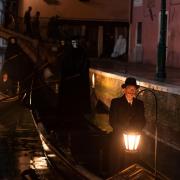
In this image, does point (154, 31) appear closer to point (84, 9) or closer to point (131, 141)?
point (84, 9)

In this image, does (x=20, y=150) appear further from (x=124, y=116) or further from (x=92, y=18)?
(x=92, y=18)

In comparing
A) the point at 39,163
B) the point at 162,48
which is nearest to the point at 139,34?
the point at 162,48

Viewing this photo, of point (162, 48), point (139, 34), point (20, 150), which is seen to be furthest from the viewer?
point (139, 34)

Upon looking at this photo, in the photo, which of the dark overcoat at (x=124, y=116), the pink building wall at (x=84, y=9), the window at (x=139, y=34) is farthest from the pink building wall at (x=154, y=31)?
the dark overcoat at (x=124, y=116)

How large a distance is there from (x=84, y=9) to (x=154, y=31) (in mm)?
11341

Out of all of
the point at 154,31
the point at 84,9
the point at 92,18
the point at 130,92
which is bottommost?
the point at 130,92

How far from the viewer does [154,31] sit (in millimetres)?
30062

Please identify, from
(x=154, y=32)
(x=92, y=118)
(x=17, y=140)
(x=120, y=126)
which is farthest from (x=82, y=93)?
(x=120, y=126)

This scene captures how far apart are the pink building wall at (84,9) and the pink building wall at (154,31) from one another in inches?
251

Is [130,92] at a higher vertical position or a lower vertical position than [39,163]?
higher

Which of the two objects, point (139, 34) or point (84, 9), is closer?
point (139, 34)

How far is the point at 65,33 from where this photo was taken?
3922 centimetres

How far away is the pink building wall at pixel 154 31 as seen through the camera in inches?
1053

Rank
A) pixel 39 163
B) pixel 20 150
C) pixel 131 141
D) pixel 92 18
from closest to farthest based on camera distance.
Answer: pixel 131 141 → pixel 39 163 → pixel 20 150 → pixel 92 18
